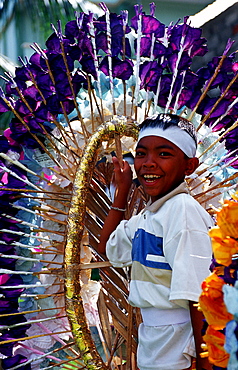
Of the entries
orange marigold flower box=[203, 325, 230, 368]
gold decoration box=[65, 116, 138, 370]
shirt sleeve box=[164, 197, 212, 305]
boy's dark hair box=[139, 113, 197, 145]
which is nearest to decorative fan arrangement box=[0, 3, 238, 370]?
gold decoration box=[65, 116, 138, 370]

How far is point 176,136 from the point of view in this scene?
159 centimetres

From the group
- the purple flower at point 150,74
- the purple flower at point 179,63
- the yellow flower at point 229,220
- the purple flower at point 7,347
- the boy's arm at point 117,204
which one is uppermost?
the purple flower at point 179,63

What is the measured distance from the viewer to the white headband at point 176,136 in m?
1.59

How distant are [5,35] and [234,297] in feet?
16.8

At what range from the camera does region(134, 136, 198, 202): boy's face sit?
1558 mm

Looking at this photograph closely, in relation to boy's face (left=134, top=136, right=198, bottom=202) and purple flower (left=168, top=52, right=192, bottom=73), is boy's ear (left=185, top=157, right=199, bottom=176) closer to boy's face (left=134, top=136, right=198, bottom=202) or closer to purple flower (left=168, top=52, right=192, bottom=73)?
boy's face (left=134, top=136, right=198, bottom=202)

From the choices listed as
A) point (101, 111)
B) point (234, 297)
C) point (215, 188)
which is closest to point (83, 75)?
point (101, 111)

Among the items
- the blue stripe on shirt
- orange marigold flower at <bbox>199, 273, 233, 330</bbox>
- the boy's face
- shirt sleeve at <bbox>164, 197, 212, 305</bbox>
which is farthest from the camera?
the boy's face

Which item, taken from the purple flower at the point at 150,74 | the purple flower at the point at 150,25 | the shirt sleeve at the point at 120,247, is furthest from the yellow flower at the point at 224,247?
the purple flower at the point at 150,25

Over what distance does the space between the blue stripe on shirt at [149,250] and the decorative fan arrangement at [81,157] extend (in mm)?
321

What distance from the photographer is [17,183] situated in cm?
196

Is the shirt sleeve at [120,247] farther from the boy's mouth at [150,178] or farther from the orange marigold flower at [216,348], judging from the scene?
the orange marigold flower at [216,348]

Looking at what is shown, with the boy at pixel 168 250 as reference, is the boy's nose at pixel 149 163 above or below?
above

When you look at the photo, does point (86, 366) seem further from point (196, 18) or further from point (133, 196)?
point (196, 18)
